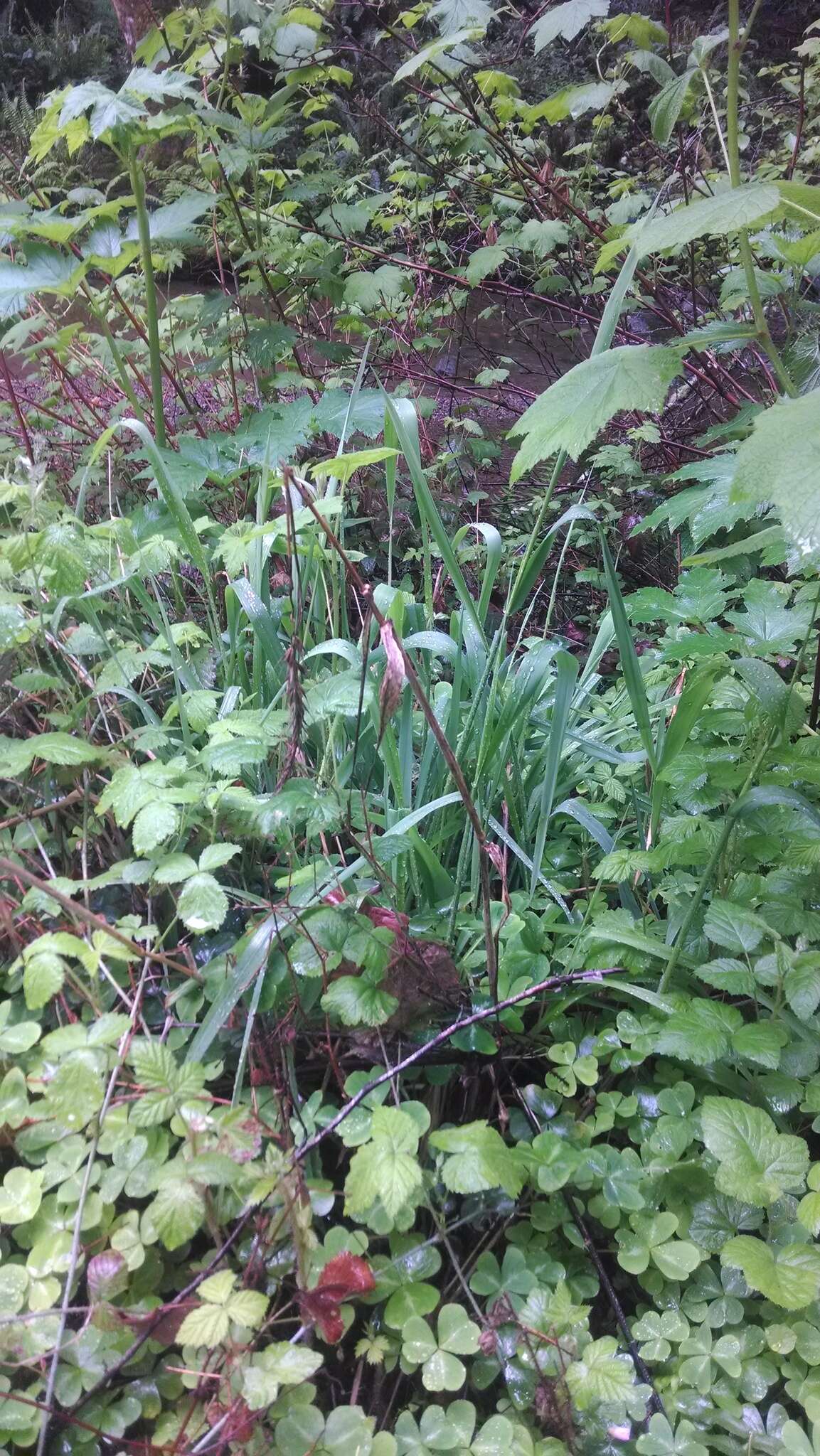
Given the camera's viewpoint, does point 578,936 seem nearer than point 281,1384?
No

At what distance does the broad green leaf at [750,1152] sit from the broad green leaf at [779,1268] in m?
0.05

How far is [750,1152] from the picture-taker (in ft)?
2.67

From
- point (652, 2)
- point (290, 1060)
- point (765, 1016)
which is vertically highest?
point (652, 2)

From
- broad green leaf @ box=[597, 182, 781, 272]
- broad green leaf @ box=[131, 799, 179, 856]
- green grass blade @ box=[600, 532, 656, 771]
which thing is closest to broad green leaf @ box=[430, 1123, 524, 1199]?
broad green leaf @ box=[131, 799, 179, 856]

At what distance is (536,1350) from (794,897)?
0.57 m

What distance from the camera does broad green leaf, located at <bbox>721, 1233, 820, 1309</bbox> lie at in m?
0.74

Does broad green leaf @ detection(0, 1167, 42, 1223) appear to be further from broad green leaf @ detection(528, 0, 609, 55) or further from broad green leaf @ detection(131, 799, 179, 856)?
broad green leaf @ detection(528, 0, 609, 55)

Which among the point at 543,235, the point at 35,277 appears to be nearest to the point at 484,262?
the point at 543,235

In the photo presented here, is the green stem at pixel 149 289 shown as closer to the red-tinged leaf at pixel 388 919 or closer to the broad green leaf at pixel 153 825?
the broad green leaf at pixel 153 825

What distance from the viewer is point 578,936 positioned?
1.09 meters

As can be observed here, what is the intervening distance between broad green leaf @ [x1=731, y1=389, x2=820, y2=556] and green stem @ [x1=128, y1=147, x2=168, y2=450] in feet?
4.49

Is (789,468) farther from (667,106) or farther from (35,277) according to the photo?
(35,277)

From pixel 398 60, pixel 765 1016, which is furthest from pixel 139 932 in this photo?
pixel 398 60

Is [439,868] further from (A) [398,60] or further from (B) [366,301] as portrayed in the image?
(A) [398,60]
